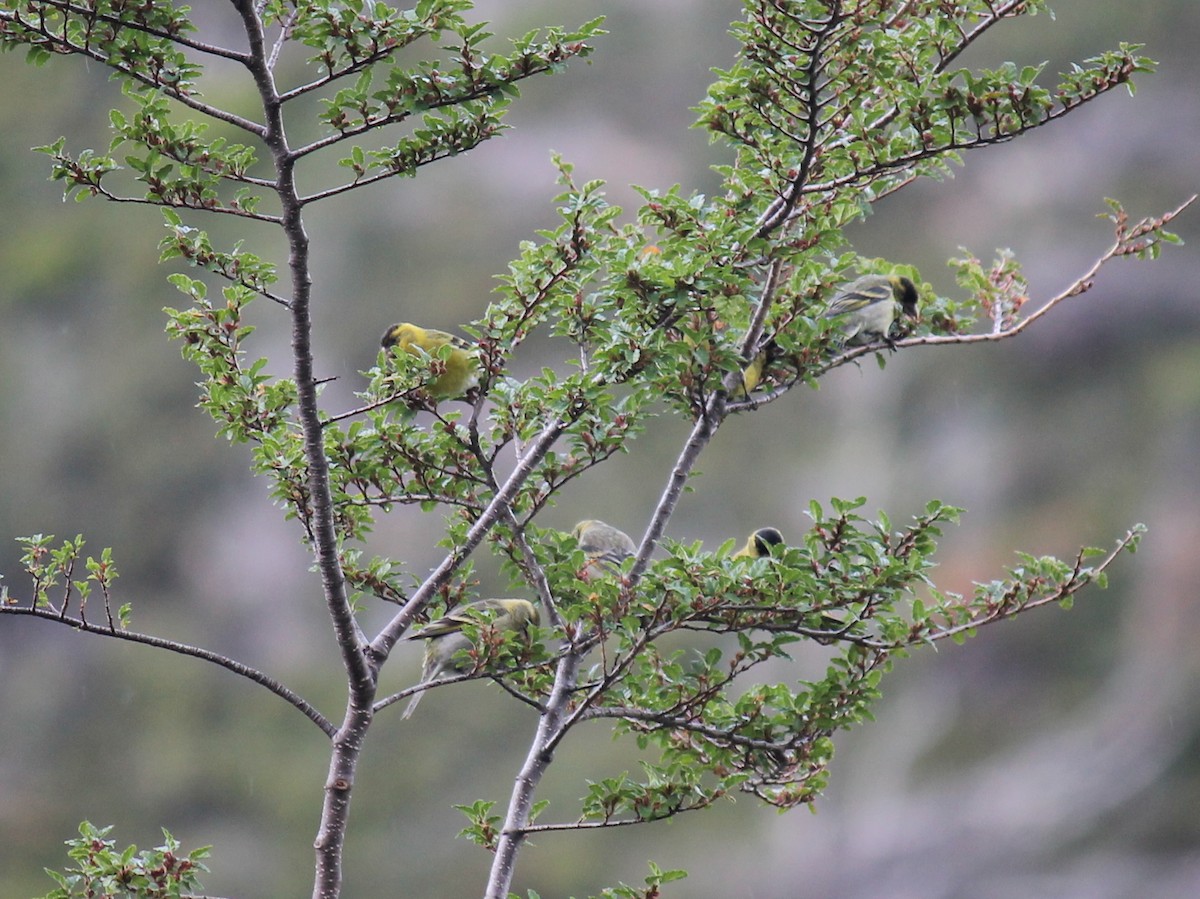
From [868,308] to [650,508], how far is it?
38.7ft

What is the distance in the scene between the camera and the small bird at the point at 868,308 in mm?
4418

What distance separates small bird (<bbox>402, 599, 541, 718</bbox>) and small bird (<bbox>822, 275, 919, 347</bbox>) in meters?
1.45

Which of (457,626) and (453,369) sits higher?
(453,369)

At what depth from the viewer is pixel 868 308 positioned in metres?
4.58

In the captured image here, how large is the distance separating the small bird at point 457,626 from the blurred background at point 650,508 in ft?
24.9

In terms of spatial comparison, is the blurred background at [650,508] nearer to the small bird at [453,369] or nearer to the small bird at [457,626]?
the small bird at [457,626]

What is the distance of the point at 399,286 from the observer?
734 inches

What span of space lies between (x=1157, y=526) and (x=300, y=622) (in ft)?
33.4

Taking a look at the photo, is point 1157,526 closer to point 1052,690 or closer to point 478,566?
point 1052,690

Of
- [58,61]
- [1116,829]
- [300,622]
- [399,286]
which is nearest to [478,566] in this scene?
[300,622]

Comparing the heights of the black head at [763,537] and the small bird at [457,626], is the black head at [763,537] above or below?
above

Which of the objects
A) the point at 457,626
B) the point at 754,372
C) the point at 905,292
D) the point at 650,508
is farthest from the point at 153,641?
the point at 650,508

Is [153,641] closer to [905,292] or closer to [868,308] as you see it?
[868,308]

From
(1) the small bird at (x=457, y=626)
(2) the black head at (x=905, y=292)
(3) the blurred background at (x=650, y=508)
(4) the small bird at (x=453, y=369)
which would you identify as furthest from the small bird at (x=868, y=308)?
(3) the blurred background at (x=650, y=508)
